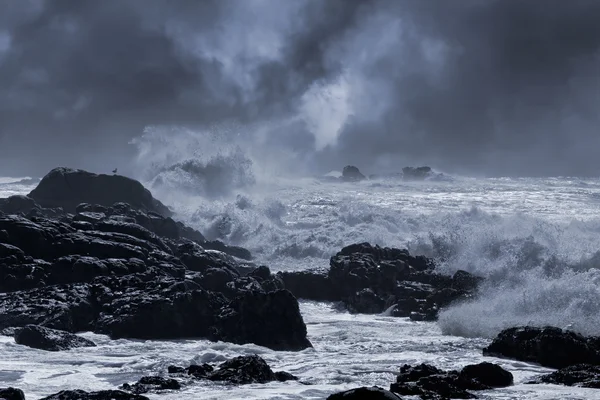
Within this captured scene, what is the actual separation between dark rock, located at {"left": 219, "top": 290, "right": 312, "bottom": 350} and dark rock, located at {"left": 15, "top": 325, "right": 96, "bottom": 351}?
5235 millimetres

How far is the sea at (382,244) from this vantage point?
20703 millimetres

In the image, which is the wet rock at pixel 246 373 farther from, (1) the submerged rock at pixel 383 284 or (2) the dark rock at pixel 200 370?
(1) the submerged rock at pixel 383 284

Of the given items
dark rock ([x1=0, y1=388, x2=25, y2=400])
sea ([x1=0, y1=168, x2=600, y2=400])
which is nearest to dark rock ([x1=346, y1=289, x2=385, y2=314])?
sea ([x1=0, y1=168, x2=600, y2=400])

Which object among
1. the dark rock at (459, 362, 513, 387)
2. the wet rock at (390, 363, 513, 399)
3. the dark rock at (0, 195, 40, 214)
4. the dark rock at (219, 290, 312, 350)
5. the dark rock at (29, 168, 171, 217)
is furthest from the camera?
the dark rock at (29, 168, 171, 217)

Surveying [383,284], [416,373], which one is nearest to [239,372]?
[416,373]

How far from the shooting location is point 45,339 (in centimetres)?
2431

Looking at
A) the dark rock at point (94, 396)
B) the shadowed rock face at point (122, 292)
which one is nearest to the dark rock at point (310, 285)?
the shadowed rock face at point (122, 292)

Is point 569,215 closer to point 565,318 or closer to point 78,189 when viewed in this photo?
point 78,189

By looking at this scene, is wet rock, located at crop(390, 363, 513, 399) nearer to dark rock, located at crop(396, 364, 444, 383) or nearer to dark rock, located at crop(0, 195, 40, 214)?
dark rock, located at crop(396, 364, 444, 383)

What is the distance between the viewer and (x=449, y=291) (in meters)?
35.8

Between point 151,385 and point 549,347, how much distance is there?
38.3ft

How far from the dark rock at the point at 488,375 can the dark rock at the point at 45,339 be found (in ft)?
41.0

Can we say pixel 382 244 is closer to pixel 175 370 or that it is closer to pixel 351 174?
pixel 175 370

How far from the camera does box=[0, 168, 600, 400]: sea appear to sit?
20703 millimetres
